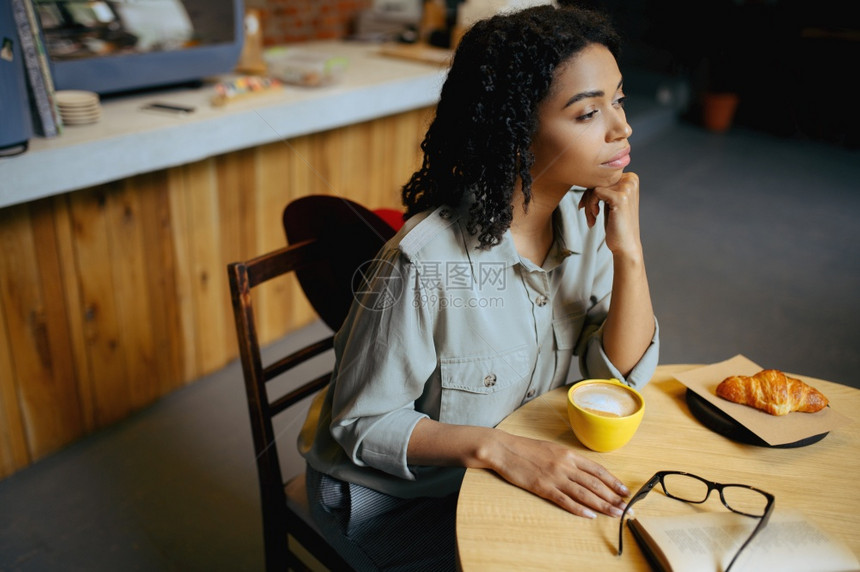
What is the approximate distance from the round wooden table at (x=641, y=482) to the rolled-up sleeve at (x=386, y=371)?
5.6 inches

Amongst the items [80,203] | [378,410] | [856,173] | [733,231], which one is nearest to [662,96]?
[856,173]

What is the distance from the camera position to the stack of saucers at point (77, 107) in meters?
1.80

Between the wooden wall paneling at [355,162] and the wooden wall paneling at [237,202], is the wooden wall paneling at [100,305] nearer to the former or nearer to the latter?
the wooden wall paneling at [237,202]

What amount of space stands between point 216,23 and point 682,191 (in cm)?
326

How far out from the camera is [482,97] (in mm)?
1014

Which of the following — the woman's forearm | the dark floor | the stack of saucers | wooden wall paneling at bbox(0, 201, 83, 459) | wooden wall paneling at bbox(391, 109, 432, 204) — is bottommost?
the dark floor

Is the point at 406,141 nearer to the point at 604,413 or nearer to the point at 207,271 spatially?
the point at 207,271

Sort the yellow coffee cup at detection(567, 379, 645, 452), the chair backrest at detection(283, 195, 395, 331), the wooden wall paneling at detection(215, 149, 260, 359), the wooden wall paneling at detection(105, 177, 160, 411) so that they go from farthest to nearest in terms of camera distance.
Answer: the wooden wall paneling at detection(215, 149, 260, 359) → the wooden wall paneling at detection(105, 177, 160, 411) → the chair backrest at detection(283, 195, 395, 331) → the yellow coffee cup at detection(567, 379, 645, 452)

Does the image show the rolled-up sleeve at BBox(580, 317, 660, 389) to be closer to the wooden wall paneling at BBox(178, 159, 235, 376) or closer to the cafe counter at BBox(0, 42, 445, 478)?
the cafe counter at BBox(0, 42, 445, 478)

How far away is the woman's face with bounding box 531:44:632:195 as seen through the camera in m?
1.01

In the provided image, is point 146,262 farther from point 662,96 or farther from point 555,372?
point 662,96

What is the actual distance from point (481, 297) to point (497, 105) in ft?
0.94

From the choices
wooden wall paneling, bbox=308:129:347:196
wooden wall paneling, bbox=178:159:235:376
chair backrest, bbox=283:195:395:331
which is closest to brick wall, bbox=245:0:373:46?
wooden wall paneling, bbox=308:129:347:196

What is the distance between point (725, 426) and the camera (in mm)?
987
